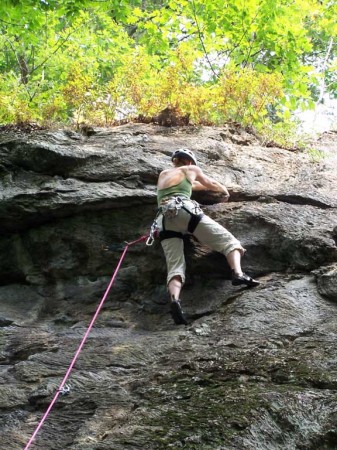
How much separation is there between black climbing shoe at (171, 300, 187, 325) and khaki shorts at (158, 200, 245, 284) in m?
0.38

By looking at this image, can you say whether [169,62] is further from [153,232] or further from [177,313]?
[177,313]

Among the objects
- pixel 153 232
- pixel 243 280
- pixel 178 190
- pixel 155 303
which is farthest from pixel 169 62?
pixel 243 280

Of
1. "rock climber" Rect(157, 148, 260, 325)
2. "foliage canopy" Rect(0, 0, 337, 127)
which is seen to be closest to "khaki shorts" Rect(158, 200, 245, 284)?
"rock climber" Rect(157, 148, 260, 325)

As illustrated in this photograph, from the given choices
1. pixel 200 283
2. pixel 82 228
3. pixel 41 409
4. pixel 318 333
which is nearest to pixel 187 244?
pixel 200 283

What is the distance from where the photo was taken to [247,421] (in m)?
3.86

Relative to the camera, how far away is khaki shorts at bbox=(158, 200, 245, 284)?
6.41 meters

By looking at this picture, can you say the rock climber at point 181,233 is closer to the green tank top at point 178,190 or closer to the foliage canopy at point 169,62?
the green tank top at point 178,190

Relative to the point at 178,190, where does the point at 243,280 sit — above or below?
below

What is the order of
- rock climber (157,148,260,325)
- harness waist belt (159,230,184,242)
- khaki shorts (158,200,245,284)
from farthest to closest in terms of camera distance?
harness waist belt (159,230,184,242) < khaki shorts (158,200,245,284) < rock climber (157,148,260,325)

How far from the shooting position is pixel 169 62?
44.5 feet

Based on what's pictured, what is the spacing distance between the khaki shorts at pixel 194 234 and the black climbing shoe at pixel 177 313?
0.38 meters

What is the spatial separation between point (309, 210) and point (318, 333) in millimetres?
2428

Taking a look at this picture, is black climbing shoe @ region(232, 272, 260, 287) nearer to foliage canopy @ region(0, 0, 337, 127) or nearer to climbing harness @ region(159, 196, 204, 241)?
climbing harness @ region(159, 196, 204, 241)

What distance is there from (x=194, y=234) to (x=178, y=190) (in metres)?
0.63
